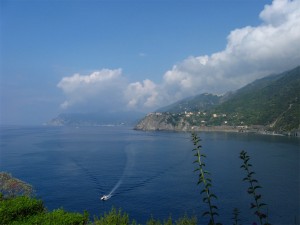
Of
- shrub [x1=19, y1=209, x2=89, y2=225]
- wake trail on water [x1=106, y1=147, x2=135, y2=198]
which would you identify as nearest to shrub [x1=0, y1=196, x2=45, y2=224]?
shrub [x1=19, y1=209, x2=89, y2=225]

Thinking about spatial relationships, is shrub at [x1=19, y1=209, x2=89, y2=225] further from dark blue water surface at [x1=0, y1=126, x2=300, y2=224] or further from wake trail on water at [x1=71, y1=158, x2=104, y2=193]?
wake trail on water at [x1=71, y1=158, x2=104, y2=193]

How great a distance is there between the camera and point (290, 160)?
452 feet

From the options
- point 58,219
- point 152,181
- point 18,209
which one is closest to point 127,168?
point 152,181

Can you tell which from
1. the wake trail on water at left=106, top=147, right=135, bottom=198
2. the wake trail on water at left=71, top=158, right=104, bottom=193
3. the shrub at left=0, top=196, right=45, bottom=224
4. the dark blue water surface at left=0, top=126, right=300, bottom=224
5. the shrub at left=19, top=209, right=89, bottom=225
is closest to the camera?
the shrub at left=19, top=209, right=89, bottom=225

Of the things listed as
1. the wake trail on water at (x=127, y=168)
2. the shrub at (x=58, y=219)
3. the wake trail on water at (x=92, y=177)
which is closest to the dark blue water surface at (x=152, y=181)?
the wake trail on water at (x=92, y=177)

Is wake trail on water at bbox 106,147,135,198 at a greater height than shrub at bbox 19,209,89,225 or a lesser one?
lesser

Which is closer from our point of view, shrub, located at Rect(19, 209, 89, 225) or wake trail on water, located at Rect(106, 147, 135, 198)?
shrub, located at Rect(19, 209, 89, 225)

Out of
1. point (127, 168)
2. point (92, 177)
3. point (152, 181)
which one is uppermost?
point (127, 168)

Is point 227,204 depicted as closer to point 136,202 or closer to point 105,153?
point 136,202

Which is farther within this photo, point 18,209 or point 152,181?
point 152,181

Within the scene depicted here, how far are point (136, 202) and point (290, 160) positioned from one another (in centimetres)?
8564

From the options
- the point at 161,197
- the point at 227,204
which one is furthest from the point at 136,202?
the point at 227,204

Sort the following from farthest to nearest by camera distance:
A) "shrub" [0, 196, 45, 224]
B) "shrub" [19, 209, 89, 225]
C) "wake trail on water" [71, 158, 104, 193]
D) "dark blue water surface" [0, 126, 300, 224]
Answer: "wake trail on water" [71, 158, 104, 193] → "dark blue water surface" [0, 126, 300, 224] → "shrub" [0, 196, 45, 224] → "shrub" [19, 209, 89, 225]

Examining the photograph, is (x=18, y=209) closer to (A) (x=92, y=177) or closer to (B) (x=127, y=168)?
(A) (x=92, y=177)
